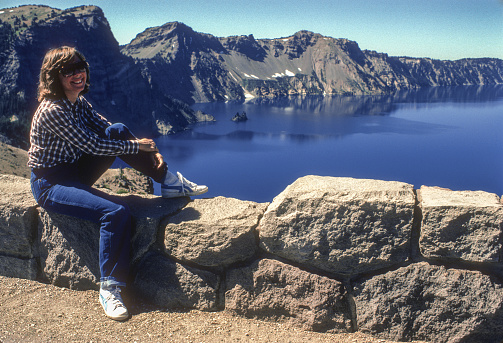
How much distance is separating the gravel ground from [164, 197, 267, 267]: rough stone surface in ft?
1.63

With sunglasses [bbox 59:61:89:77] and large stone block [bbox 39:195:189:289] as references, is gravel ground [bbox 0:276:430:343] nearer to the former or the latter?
large stone block [bbox 39:195:189:289]

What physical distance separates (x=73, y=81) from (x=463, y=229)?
3.28 meters

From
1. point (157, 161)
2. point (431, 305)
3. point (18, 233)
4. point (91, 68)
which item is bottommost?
point (431, 305)

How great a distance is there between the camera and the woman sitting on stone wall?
3.24m

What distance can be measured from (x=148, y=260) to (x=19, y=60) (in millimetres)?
103656

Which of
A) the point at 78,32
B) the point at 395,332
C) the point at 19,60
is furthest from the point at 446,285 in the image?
the point at 78,32

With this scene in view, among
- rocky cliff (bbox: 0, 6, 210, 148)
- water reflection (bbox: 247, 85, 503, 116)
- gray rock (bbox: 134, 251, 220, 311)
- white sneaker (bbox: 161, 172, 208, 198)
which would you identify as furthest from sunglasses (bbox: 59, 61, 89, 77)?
water reflection (bbox: 247, 85, 503, 116)

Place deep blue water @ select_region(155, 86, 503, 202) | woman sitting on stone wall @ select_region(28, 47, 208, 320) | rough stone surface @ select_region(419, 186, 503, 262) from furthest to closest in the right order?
deep blue water @ select_region(155, 86, 503, 202) < woman sitting on stone wall @ select_region(28, 47, 208, 320) < rough stone surface @ select_region(419, 186, 503, 262)

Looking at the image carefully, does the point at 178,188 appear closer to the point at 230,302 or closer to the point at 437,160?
the point at 230,302

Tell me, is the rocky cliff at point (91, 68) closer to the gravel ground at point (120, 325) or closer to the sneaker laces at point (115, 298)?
the gravel ground at point (120, 325)

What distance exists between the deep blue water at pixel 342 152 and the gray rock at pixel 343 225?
134 feet

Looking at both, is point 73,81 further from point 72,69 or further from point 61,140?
point 61,140

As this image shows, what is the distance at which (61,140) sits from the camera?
10.8 feet

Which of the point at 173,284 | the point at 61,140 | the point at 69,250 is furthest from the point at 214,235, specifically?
the point at 61,140
